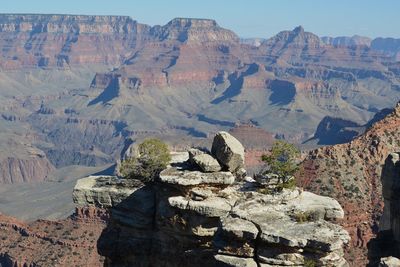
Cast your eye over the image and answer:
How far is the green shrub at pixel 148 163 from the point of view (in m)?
35.7

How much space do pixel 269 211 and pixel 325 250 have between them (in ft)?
12.1

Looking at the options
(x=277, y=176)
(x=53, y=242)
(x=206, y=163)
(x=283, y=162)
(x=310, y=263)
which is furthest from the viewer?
(x=53, y=242)

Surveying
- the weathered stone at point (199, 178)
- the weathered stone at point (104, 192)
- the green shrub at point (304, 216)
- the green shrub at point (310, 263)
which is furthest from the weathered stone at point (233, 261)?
the weathered stone at point (104, 192)

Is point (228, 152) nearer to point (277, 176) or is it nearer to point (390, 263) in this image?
point (277, 176)

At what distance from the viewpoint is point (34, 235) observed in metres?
83.1

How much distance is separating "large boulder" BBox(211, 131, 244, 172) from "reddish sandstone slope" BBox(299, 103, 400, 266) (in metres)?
30.5

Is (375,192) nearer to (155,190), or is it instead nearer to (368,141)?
(368,141)

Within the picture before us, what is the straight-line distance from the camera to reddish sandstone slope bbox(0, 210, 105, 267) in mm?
77125

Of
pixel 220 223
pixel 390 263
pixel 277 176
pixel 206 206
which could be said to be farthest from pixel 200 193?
pixel 390 263

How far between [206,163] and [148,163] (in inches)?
186

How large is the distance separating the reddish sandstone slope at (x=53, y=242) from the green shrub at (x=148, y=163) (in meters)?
41.7

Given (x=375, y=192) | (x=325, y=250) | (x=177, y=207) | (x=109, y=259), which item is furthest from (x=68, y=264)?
(x=325, y=250)

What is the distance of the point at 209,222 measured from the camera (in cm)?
3123

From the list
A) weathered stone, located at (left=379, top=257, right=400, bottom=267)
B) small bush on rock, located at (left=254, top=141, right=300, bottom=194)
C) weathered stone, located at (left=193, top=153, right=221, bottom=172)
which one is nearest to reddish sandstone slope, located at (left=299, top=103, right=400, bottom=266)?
weathered stone, located at (left=379, top=257, right=400, bottom=267)
